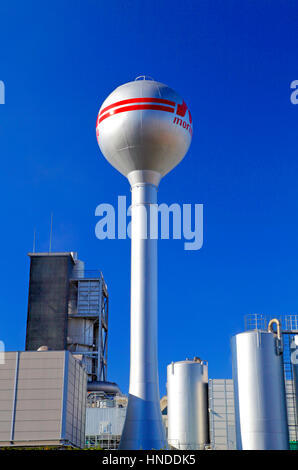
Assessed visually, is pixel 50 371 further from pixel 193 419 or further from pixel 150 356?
pixel 193 419

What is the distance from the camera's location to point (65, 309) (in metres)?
63.4

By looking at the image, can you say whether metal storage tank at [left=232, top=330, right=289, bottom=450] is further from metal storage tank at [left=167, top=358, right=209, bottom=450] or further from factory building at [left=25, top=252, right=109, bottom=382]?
factory building at [left=25, top=252, right=109, bottom=382]

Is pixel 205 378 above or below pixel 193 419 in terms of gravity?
above

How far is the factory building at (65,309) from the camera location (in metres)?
62.6

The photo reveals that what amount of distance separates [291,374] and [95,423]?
1913 cm

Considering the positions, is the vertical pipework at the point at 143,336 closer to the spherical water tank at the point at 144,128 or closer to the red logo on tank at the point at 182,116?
the spherical water tank at the point at 144,128

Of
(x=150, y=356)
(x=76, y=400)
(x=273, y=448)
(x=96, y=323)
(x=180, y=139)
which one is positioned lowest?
(x=273, y=448)

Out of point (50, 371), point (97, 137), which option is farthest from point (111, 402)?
point (97, 137)

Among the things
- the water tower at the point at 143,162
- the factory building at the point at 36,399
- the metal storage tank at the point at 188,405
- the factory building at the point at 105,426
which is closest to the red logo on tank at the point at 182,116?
the water tower at the point at 143,162

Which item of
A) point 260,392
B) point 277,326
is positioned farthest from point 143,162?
point 260,392

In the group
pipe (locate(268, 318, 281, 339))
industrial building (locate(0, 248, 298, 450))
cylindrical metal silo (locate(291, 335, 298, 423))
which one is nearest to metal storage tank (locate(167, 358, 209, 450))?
industrial building (locate(0, 248, 298, 450))

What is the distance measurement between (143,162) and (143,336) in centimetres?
1102

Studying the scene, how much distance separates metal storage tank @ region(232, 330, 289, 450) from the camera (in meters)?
34.4

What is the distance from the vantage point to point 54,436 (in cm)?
3216
